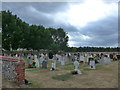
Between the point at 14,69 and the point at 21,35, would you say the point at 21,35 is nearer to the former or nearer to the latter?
the point at 21,35

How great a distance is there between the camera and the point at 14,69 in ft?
31.8

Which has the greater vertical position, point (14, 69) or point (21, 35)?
point (21, 35)

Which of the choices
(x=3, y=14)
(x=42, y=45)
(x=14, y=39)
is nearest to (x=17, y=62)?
(x=14, y=39)

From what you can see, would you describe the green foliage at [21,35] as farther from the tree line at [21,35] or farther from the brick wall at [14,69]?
the brick wall at [14,69]

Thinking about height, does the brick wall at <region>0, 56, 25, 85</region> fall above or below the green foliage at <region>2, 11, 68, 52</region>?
below

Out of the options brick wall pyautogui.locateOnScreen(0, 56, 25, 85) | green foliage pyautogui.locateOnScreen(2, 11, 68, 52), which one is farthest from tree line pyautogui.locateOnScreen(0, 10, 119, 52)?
brick wall pyautogui.locateOnScreen(0, 56, 25, 85)

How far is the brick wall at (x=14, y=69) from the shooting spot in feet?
30.8

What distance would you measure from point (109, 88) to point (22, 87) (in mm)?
5446

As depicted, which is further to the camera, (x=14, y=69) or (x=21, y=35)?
(x=21, y=35)

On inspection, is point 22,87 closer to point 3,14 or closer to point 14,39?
point 14,39

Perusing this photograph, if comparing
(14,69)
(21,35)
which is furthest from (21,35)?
(14,69)

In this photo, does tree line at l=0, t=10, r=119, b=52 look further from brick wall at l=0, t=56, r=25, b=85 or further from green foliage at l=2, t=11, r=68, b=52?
brick wall at l=0, t=56, r=25, b=85

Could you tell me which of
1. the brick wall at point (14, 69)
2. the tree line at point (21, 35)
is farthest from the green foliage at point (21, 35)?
the brick wall at point (14, 69)

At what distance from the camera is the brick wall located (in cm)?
938
